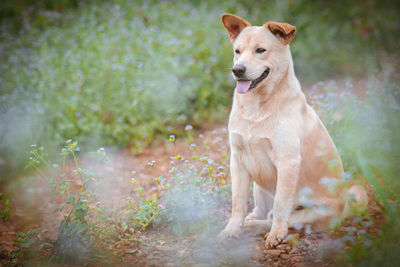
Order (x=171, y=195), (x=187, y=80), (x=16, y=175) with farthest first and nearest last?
(x=187, y=80)
(x=16, y=175)
(x=171, y=195)

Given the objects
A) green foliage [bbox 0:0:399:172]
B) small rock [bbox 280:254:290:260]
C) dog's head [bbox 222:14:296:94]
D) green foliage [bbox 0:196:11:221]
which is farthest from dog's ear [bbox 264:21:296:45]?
green foliage [bbox 0:0:399:172]

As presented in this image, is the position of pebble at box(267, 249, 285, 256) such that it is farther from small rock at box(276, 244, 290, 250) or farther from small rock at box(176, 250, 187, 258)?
small rock at box(176, 250, 187, 258)

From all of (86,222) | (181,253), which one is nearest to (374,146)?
(181,253)

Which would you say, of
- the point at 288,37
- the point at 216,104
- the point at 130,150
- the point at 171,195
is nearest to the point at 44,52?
Answer: the point at 130,150

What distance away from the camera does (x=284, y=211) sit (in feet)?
9.11

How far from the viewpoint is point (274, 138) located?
273 centimetres

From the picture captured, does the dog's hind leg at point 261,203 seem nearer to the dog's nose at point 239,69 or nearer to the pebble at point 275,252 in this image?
the pebble at point 275,252

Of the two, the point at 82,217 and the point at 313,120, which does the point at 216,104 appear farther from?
the point at 82,217

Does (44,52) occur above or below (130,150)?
above

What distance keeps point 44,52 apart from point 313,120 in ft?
15.1

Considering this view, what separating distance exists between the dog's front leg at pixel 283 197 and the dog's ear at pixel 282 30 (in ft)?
2.76

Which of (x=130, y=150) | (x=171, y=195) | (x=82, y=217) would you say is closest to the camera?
(x=82, y=217)

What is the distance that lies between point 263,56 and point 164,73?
317cm

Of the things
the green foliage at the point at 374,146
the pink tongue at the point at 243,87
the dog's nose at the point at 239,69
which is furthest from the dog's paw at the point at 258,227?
the dog's nose at the point at 239,69
